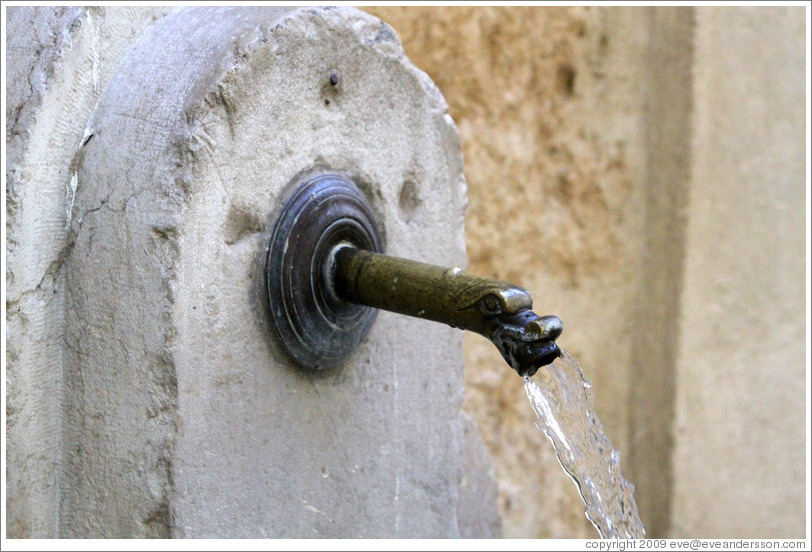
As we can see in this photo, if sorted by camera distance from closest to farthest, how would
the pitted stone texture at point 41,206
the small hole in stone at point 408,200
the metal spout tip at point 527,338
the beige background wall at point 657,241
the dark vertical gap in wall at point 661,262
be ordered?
1. the metal spout tip at point 527,338
2. the pitted stone texture at point 41,206
3. the small hole in stone at point 408,200
4. the beige background wall at point 657,241
5. the dark vertical gap in wall at point 661,262

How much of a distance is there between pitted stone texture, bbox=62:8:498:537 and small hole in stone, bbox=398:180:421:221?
0.07 feet

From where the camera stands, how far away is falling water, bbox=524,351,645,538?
2.97ft

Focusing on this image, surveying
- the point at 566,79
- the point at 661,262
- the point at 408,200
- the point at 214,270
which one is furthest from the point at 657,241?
the point at 214,270

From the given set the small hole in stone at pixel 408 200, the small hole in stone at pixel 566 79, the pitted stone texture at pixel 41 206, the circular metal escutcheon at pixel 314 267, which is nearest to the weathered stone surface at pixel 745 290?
the small hole in stone at pixel 566 79

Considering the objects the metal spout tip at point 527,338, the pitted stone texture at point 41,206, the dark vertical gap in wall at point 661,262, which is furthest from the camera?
the dark vertical gap in wall at point 661,262

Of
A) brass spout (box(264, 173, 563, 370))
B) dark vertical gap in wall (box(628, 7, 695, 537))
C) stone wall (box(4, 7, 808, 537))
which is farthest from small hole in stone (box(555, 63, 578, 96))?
brass spout (box(264, 173, 563, 370))

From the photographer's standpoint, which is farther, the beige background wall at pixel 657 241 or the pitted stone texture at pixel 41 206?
the beige background wall at pixel 657 241

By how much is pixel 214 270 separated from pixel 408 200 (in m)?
0.30

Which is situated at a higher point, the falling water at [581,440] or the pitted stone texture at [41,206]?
the pitted stone texture at [41,206]

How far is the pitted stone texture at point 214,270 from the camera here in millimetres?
845

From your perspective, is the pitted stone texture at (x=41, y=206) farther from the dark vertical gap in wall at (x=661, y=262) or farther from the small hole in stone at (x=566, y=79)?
the dark vertical gap in wall at (x=661, y=262)

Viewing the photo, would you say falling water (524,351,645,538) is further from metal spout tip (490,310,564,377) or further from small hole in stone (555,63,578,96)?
small hole in stone (555,63,578,96)

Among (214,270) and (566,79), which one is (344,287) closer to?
(214,270)

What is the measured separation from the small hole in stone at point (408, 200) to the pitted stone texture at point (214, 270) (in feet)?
0.07
